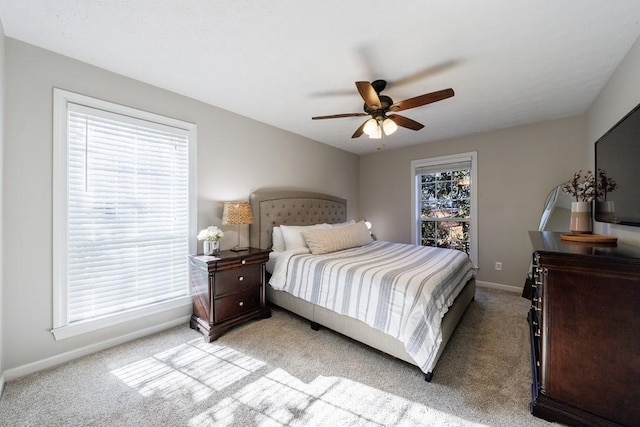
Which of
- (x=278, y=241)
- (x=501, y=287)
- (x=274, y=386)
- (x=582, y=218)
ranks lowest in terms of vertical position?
(x=274, y=386)

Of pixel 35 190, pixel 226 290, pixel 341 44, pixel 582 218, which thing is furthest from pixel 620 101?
pixel 35 190

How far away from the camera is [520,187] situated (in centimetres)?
370

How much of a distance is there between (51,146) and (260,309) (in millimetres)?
2324

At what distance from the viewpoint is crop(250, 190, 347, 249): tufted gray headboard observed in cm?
336

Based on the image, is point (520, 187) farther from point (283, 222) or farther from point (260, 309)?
point (260, 309)

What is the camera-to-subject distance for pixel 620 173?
1.72m

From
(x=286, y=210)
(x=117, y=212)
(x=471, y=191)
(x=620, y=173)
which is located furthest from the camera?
(x=471, y=191)

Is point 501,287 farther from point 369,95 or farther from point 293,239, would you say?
point 369,95

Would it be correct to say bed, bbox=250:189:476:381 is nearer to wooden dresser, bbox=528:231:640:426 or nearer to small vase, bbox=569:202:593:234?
wooden dresser, bbox=528:231:640:426

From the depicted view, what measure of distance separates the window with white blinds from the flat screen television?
3583mm

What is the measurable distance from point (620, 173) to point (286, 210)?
326 centimetres

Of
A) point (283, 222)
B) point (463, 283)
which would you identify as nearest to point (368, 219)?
point (283, 222)

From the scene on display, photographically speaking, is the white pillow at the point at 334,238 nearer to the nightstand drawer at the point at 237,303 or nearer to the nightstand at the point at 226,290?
the nightstand at the point at 226,290

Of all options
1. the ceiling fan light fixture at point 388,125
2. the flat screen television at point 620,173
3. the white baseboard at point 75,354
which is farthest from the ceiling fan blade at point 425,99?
the white baseboard at point 75,354
